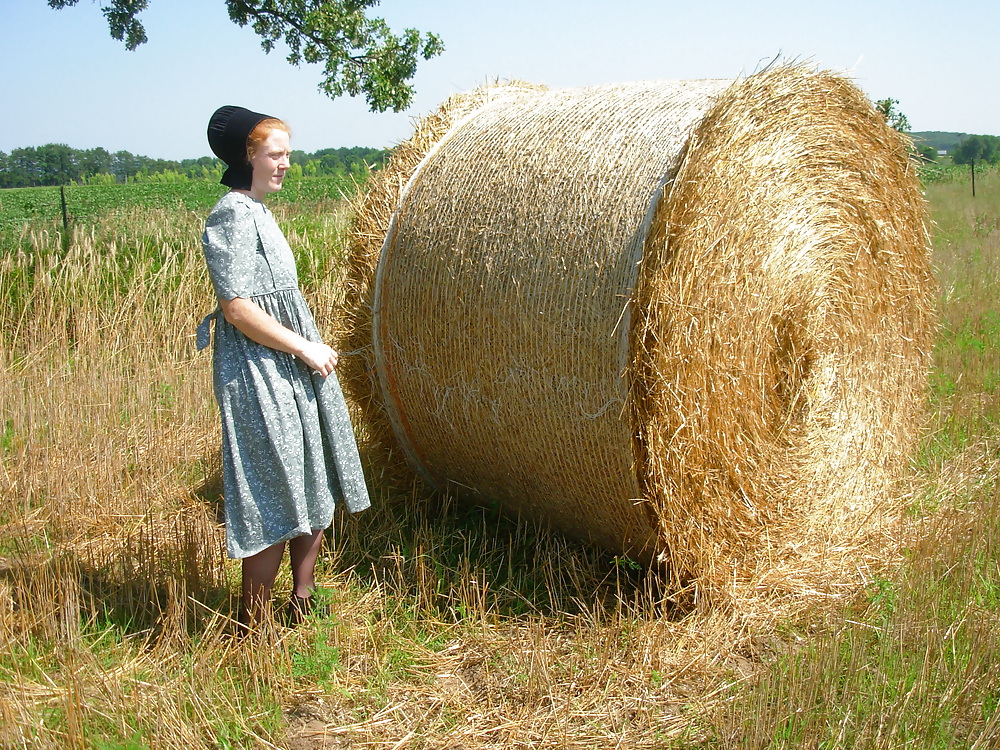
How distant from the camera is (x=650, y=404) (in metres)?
3.16

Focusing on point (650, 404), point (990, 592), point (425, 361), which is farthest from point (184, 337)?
point (990, 592)

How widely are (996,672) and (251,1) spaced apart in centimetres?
960

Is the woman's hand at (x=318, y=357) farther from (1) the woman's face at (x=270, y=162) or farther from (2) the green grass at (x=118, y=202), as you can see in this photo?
(2) the green grass at (x=118, y=202)

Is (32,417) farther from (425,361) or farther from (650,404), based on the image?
(650,404)

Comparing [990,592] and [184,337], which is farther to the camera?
[184,337]

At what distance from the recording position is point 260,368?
3082mm

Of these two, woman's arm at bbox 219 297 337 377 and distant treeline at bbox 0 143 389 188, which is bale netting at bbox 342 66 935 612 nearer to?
woman's arm at bbox 219 297 337 377

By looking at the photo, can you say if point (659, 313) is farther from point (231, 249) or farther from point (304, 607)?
point (304, 607)

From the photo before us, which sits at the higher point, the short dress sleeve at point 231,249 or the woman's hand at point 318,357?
the short dress sleeve at point 231,249

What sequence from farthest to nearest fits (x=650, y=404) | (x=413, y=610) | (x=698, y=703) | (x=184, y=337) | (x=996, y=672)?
(x=184, y=337), (x=413, y=610), (x=650, y=404), (x=698, y=703), (x=996, y=672)

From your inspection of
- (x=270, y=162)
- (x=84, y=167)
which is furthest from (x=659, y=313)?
(x=84, y=167)

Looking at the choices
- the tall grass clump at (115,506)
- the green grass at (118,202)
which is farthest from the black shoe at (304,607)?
the green grass at (118,202)

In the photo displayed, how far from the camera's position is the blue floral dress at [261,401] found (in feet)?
9.97

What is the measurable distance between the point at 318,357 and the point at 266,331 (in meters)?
0.21
